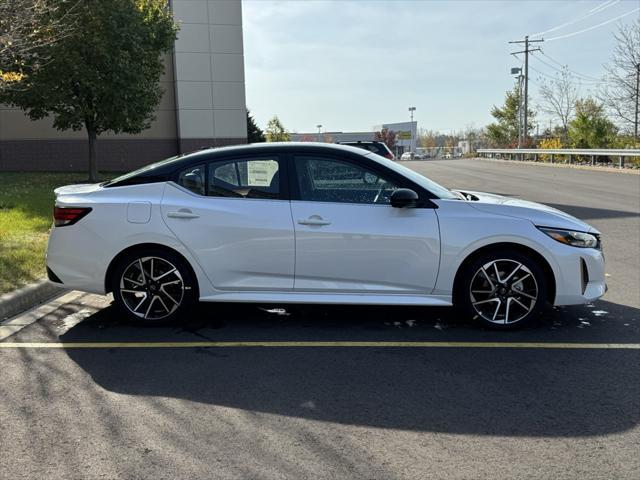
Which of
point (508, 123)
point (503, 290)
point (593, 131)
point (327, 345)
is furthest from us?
point (508, 123)

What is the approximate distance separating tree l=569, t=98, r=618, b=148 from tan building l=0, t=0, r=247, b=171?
21056 millimetres

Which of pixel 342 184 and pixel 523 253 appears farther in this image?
pixel 342 184

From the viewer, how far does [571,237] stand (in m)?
5.09

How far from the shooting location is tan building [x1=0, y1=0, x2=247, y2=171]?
29328mm

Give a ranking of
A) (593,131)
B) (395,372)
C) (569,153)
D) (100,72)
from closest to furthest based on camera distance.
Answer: (395,372) → (100,72) → (569,153) → (593,131)

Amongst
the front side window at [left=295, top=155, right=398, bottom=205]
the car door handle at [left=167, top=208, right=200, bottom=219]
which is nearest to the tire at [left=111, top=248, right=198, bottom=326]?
the car door handle at [left=167, top=208, right=200, bottom=219]

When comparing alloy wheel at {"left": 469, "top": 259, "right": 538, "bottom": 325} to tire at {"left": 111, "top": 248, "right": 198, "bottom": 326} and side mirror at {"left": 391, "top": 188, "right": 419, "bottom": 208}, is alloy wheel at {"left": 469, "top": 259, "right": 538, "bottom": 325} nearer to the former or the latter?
side mirror at {"left": 391, "top": 188, "right": 419, "bottom": 208}

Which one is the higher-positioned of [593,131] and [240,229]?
[593,131]

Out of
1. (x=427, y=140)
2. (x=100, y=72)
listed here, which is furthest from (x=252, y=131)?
(x=427, y=140)

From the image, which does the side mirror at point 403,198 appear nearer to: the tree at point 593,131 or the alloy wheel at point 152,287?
the alloy wheel at point 152,287

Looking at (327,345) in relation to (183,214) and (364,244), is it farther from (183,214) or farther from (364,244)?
(183,214)

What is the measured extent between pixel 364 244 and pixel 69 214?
8.65ft

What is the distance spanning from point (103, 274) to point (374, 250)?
2400 mm

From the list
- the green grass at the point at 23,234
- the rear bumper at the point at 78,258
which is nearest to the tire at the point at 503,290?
the rear bumper at the point at 78,258
